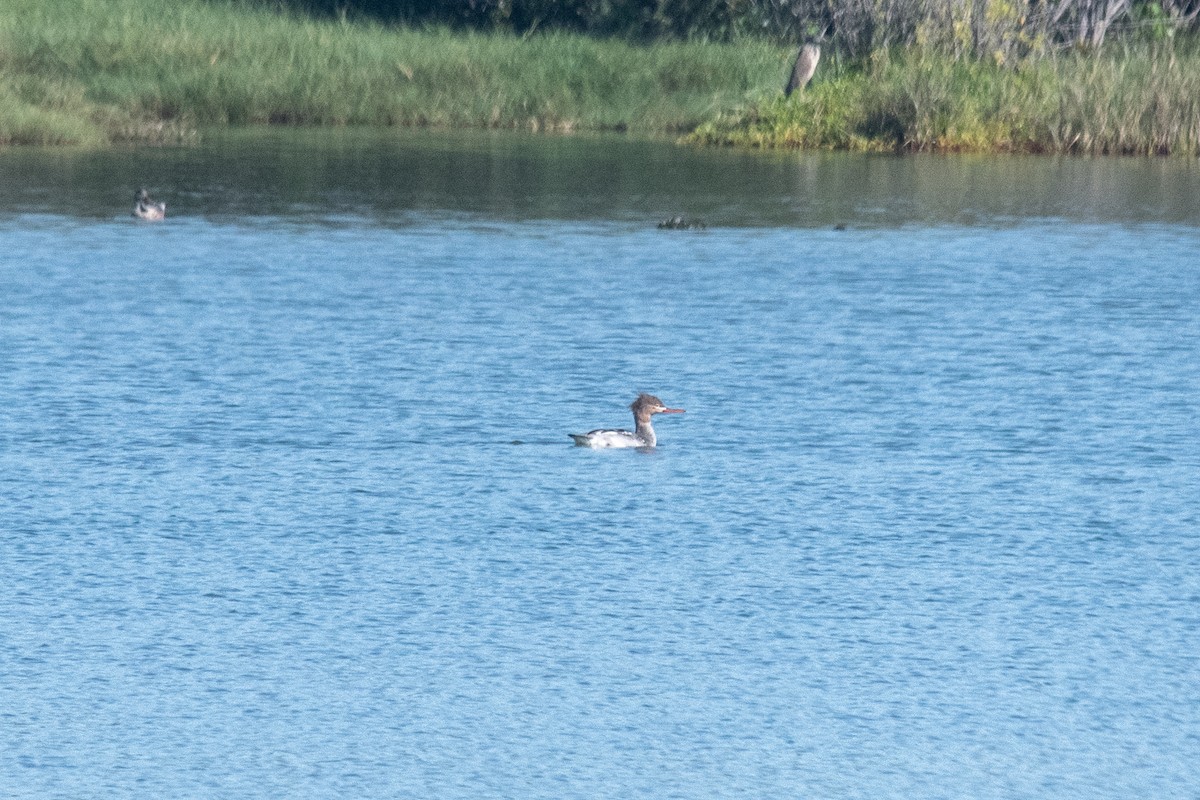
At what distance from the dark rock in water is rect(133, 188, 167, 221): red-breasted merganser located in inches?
187

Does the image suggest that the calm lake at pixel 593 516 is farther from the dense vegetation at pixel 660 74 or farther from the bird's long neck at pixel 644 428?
the dense vegetation at pixel 660 74

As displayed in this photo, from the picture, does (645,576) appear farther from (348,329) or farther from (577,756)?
(348,329)

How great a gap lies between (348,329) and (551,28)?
26.5 m

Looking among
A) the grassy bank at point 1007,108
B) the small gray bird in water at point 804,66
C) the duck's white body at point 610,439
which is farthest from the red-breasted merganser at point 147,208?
the small gray bird in water at point 804,66

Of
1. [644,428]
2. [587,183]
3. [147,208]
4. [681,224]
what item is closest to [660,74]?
[587,183]

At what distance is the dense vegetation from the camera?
31281 mm

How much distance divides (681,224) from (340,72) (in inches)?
541

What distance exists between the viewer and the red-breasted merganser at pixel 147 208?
2325 cm

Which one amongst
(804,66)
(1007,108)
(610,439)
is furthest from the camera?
(804,66)

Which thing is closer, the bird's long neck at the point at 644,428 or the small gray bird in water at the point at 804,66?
the bird's long neck at the point at 644,428

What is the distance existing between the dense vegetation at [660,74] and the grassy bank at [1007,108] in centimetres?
3

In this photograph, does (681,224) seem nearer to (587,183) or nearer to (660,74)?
(587,183)

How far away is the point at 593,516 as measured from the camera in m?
11.4

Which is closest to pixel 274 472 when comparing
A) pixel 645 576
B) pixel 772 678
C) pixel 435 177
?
pixel 645 576
